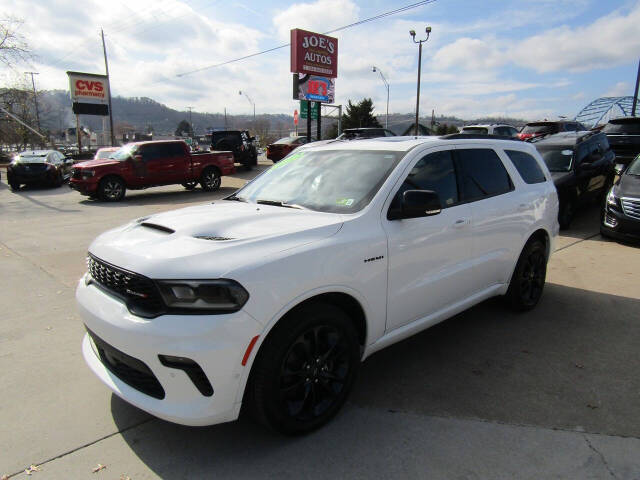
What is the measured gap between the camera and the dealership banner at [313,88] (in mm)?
23750

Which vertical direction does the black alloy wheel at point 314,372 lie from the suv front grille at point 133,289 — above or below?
below

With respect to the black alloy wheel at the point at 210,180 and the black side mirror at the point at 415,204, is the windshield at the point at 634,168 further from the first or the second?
the black alloy wheel at the point at 210,180

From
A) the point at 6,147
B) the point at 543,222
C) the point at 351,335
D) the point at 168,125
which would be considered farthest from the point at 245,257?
the point at 168,125

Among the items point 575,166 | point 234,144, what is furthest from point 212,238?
point 234,144

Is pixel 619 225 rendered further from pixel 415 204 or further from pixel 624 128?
pixel 624 128

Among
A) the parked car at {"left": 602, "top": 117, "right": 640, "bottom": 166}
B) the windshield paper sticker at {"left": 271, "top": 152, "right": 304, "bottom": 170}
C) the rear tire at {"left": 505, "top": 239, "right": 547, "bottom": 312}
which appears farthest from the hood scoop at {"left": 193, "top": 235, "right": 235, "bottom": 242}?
the parked car at {"left": 602, "top": 117, "right": 640, "bottom": 166}

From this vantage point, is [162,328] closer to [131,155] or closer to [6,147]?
[131,155]

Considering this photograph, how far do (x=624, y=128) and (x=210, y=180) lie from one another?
14.5 metres

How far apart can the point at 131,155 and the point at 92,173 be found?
1417mm

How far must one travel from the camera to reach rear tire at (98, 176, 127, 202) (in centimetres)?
1377

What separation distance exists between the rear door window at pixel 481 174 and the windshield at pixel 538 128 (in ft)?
53.8

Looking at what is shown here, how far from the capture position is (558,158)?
949 cm

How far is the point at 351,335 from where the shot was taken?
279 centimetres

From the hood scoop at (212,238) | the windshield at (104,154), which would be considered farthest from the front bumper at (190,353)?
the windshield at (104,154)
